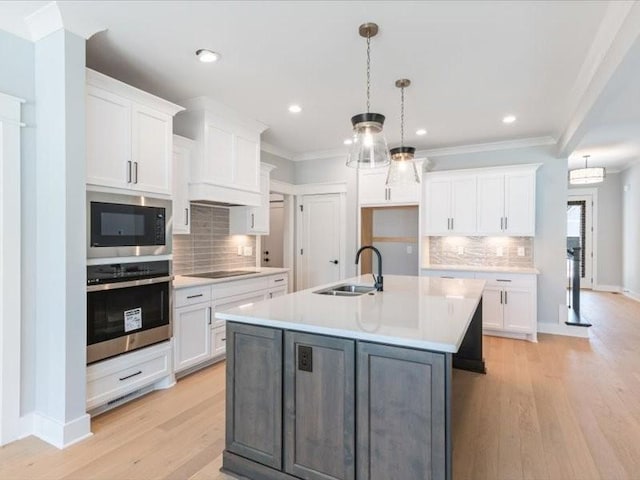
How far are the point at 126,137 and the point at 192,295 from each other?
146cm

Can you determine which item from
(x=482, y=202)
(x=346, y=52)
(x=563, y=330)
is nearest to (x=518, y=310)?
(x=563, y=330)

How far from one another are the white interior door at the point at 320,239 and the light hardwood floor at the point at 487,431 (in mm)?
2494

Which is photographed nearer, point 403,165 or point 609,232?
point 403,165

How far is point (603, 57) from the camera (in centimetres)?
243

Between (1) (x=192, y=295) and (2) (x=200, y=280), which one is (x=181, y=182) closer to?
(2) (x=200, y=280)

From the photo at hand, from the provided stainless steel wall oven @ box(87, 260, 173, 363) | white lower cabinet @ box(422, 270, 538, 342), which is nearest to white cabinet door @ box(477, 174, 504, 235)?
white lower cabinet @ box(422, 270, 538, 342)

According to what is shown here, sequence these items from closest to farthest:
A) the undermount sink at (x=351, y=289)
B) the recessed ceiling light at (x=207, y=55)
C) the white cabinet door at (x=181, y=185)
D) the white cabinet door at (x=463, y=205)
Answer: the recessed ceiling light at (x=207, y=55), the undermount sink at (x=351, y=289), the white cabinet door at (x=181, y=185), the white cabinet door at (x=463, y=205)

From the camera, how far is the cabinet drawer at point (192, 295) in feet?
10.7

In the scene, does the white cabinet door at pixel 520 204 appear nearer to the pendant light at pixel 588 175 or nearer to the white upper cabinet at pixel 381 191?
the white upper cabinet at pixel 381 191

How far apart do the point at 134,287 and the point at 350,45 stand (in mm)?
2406

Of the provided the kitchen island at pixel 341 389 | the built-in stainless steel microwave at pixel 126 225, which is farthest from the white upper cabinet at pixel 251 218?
the kitchen island at pixel 341 389

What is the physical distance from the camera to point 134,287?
280 centimetres

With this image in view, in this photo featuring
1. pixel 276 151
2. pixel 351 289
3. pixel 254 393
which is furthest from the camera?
pixel 276 151

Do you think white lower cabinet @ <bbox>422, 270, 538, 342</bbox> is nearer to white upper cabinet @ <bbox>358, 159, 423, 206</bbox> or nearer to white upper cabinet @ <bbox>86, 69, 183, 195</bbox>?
white upper cabinet @ <bbox>358, 159, 423, 206</bbox>
